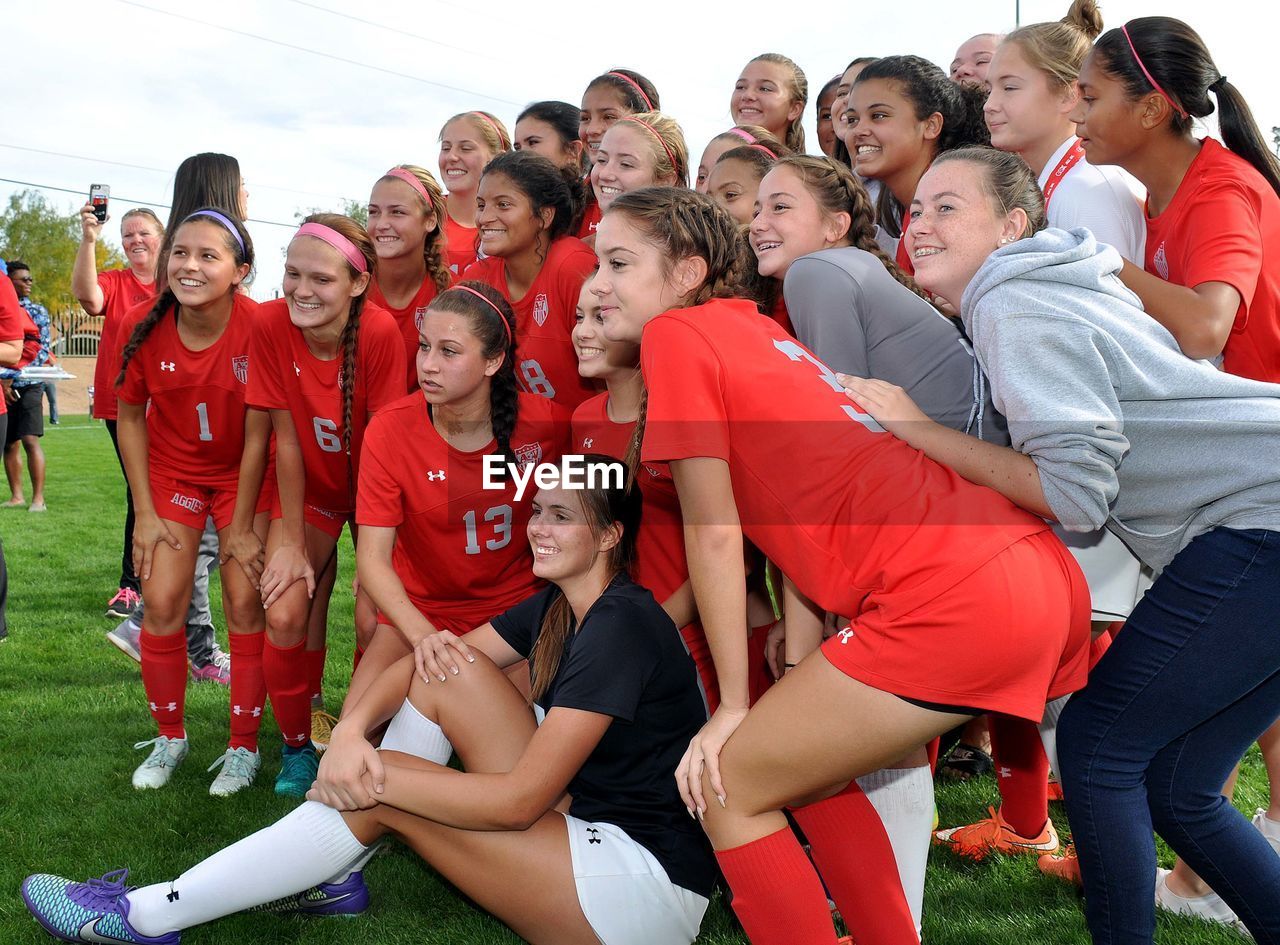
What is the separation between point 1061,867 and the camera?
128 inches

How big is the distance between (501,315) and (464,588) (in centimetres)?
92

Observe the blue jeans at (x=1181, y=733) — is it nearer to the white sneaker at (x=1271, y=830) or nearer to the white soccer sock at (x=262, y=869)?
the white sneaker at (x=1271, y=830)

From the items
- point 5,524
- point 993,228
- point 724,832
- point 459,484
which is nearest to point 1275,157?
point 993,228

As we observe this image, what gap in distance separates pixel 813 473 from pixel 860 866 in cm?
93

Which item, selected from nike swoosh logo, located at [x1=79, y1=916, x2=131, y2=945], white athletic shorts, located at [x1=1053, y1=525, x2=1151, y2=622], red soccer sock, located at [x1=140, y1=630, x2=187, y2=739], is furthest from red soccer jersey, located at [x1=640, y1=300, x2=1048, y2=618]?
red soccer sock, located at [x1=140, y1=630, x2=187, y2=739]

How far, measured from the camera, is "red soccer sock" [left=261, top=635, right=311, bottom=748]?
4.07 metres

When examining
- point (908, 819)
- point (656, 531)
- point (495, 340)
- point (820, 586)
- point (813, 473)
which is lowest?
point (908, 819)

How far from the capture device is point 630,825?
8.57 ft

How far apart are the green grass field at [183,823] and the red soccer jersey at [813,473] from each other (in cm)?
133

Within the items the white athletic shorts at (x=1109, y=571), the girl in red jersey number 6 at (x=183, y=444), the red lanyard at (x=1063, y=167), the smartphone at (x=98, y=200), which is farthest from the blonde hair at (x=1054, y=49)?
the smartphone at (x=98, y=200)

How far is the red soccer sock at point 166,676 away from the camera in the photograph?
421 centimetres

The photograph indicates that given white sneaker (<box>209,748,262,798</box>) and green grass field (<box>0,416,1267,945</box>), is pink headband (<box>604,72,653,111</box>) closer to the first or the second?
green grass field (<box>0,416,1267,945</box>)

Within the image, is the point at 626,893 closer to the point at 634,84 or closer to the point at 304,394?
the point at 304,394

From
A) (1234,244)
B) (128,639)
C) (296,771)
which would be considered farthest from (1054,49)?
(128,639)
